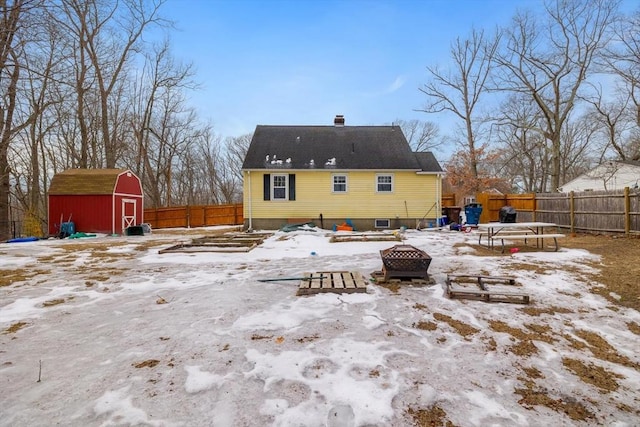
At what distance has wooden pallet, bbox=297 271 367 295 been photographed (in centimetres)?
505

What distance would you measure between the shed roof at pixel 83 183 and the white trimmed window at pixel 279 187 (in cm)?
805

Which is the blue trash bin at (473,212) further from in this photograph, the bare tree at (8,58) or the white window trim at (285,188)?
the bare tree at (8,58)

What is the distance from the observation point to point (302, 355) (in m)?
3.03

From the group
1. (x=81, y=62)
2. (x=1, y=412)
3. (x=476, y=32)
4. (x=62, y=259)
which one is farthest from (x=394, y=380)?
(x=476, y=32)

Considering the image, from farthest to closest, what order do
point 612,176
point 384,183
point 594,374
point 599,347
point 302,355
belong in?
1. point 612,176
2. point 384,183
3. point 599,347
4. point 302,355
5. point 594,374

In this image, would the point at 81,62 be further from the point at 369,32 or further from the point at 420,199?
the point at 420,199

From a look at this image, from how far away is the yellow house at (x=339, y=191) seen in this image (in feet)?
53.3

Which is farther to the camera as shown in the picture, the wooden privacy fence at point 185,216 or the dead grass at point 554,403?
the wooden privacy fence at point 185,216

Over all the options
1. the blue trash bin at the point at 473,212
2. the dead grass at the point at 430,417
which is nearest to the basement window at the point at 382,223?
the blue trash bin at the point at 473,212

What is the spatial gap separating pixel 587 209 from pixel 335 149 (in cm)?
1132

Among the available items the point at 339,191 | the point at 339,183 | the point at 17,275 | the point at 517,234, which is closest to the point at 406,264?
the point at 517,234

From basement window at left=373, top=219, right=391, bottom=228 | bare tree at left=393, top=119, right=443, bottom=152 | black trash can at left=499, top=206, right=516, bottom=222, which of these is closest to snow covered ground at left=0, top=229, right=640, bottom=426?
black trash can at left=499, top=206, right=516, bottom=222

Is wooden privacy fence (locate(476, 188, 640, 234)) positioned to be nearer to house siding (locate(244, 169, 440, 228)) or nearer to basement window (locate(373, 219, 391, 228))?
house siding (locate(244, 169, 440, 228))

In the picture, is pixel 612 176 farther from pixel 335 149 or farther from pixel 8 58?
pixel 8 58
